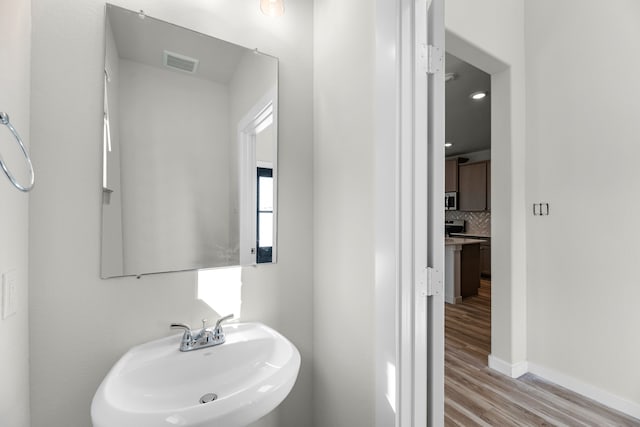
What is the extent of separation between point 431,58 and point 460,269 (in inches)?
154

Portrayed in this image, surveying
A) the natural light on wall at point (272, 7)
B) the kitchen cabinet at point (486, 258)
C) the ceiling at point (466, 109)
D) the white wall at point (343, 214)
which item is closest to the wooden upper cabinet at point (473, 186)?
the ceiling at point (466, 109)

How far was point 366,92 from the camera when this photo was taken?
1137 millimetres

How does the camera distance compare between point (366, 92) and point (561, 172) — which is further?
point (561, 172)

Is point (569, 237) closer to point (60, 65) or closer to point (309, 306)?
point (309, 306)

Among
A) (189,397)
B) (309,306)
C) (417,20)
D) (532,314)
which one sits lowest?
(532,314)

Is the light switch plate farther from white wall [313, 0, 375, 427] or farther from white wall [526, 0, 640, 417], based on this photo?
white wall [526, 0, 640, 417]

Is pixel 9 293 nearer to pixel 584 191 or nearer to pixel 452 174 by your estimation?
pixel 584 191

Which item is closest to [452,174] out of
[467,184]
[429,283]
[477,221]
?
[467,184]

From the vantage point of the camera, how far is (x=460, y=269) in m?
4.34

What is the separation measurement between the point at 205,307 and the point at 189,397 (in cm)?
33

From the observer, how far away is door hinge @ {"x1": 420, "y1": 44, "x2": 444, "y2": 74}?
1.07m

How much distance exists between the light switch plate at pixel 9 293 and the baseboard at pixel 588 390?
306 centimetres

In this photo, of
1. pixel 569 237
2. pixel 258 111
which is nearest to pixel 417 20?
pixel 258 111

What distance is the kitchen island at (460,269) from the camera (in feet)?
13.9
